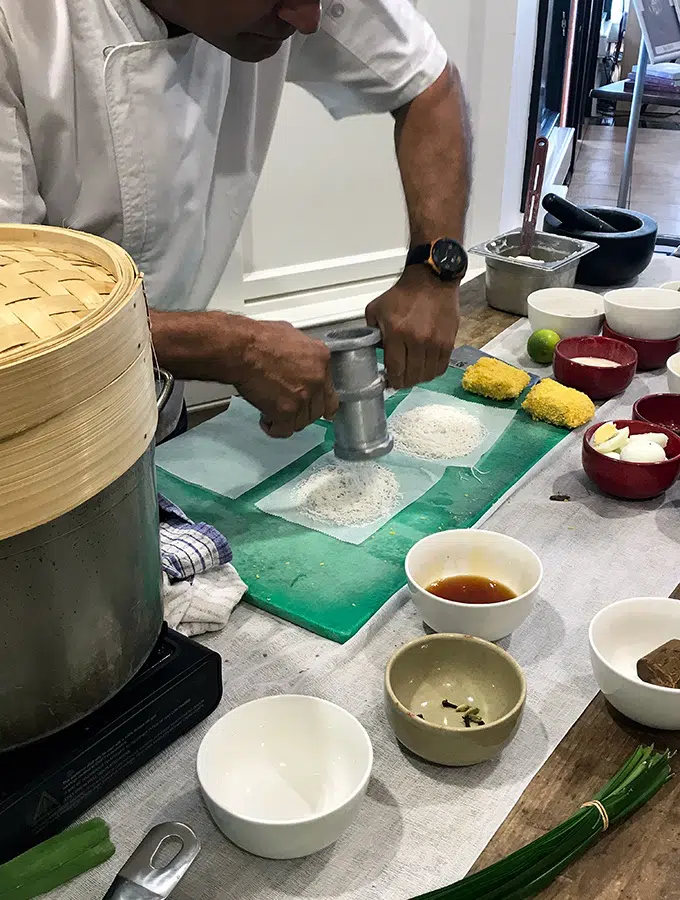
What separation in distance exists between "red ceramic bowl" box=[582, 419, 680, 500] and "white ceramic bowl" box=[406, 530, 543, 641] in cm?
28

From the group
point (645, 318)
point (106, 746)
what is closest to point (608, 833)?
point (106, 746)

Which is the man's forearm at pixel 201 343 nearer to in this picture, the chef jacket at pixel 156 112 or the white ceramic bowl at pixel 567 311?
the chef jacket at pixel 156 112

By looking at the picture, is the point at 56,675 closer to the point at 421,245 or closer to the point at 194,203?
the point at 194,203

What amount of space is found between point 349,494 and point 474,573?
29 centimetres

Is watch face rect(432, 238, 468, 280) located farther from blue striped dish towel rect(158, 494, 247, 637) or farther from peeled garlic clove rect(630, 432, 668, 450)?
blue striped dish towel rect(158, 494, 247, 637)

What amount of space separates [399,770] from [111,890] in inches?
11.3

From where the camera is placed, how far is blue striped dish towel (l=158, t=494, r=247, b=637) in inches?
39.8

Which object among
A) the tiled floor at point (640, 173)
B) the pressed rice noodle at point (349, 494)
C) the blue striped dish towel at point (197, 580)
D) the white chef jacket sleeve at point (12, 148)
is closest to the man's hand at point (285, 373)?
the pressed rice noodle at point (349, 494)

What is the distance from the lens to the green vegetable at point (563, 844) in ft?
2.27

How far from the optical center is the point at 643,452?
1.26 meters

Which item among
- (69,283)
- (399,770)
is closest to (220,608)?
(399,770)

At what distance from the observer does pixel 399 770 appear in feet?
2.76

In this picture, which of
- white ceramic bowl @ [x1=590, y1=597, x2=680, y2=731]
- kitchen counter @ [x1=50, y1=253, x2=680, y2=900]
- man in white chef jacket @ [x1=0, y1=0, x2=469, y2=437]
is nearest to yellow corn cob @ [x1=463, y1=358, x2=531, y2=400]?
man in white chef jacket @ [x1=0, y1=0, x2=469, y2=437]

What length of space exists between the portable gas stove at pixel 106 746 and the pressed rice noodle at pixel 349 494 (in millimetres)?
416
